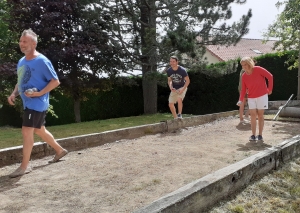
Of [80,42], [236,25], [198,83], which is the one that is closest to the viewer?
[80,42]

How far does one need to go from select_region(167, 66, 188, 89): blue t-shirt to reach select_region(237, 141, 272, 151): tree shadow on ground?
2.79 meters

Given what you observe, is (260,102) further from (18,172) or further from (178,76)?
(18,172)

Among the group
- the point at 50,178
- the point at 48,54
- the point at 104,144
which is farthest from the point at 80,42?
the point at 50,178

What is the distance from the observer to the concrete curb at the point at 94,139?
473cm

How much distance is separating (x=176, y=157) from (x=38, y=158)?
2008 mm

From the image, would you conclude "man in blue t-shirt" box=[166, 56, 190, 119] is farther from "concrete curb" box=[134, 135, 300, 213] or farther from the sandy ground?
"concrete curb" box=[134, 135, 300, 213]

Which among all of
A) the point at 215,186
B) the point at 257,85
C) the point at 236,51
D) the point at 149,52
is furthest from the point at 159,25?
the point at 236,51

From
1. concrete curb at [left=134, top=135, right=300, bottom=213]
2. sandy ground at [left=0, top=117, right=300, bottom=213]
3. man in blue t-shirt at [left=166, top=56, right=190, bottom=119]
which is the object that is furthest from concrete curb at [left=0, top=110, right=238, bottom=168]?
concrete curb at [left=134, top=135, right=300, bottom=213]

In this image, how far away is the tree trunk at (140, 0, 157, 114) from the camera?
38.9 ft

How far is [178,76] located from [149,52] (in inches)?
173

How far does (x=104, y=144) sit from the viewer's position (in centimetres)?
602

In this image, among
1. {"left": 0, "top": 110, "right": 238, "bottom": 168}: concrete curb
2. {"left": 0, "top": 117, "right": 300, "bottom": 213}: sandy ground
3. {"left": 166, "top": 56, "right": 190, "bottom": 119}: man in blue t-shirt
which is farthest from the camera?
{"left": 166, "top": 56, "right": 190, "bottom": 119}: man in blue t-shirt

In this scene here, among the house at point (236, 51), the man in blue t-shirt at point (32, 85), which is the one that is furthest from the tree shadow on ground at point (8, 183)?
the house at point (236, 51)

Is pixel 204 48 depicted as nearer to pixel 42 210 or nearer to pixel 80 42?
pixel 80 42
